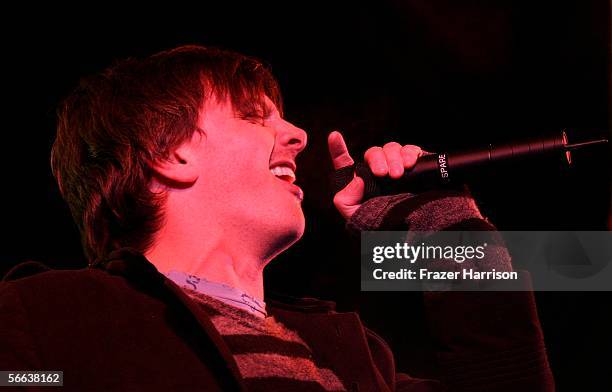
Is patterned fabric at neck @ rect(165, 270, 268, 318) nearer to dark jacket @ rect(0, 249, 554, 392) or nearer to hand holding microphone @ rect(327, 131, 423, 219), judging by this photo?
dark jacket @ rect(0, 249, 554, 392)

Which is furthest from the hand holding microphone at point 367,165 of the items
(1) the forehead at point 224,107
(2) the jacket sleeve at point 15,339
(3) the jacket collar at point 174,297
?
(2) the jacket sleeve at point 15,339

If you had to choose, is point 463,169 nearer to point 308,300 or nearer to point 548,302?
point 308,300

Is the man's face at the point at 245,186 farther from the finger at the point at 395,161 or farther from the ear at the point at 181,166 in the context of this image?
the finger at the point at 395,161

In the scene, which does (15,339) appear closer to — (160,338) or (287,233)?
(160,338)

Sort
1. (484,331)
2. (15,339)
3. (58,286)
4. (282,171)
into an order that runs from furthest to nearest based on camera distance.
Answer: (282,171) < (484,331) < (58,286) < (15,339)

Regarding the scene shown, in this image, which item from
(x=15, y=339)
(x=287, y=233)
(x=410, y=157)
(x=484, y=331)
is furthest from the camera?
(x=287, y=233)

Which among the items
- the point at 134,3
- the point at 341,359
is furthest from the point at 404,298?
the point at 134,3

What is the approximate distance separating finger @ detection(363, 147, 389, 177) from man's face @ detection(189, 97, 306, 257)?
22 centimetres

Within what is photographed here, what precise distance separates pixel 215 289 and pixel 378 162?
449 millimetres

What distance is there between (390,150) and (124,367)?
2.29ft

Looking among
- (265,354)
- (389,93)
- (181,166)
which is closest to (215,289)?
(265,354)

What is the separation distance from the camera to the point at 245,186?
141 cm

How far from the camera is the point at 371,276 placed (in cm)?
201

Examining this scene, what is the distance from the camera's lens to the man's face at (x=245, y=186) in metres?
1.41
